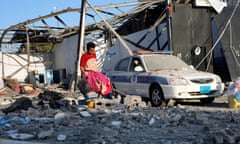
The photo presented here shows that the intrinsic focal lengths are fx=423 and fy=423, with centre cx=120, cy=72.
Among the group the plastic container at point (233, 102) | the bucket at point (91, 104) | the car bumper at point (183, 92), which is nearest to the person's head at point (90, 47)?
the bucket at point (91, 104)

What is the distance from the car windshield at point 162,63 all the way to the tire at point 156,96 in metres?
0.75

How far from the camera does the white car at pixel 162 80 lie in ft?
37.2

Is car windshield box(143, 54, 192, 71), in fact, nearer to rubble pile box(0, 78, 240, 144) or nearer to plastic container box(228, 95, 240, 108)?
Answer: plastic container box(228, 95, 240, 108)

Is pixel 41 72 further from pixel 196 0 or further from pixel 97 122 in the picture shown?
pixel 97 122

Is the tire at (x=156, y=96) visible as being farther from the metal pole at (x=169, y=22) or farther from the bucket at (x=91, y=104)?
the metal pole at (x=169, y=22)

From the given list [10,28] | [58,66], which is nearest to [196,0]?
[10,28]

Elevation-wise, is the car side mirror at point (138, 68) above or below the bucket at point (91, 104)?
above

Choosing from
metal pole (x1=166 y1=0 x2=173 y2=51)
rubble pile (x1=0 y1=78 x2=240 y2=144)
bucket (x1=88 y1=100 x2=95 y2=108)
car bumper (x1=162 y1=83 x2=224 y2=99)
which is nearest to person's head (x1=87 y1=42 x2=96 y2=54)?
bucket (x1=88 y1=100 x2=95 y2=108)

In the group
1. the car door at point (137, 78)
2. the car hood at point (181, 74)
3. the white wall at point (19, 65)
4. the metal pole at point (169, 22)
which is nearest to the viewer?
the car hood at point (181, 74)

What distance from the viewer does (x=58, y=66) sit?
34719 mm

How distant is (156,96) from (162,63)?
139 cm

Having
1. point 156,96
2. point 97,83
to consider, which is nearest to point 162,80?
point 156,96

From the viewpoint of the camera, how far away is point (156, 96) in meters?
11.8

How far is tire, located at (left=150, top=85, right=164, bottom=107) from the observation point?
1167cm
